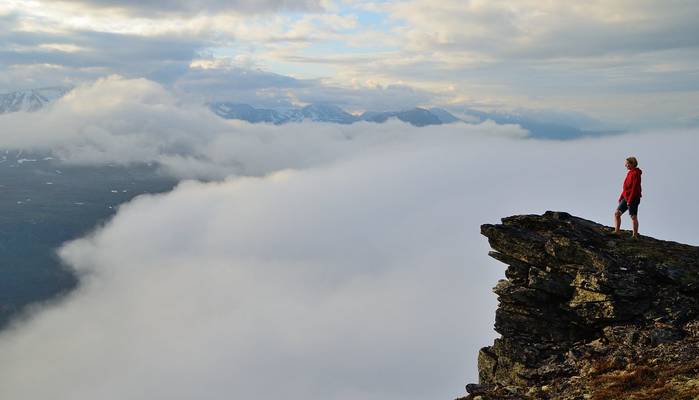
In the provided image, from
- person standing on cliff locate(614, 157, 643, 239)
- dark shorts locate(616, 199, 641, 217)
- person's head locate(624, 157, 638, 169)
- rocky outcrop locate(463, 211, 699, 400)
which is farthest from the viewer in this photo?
dark shorts locate(616, 199, 641, 217)

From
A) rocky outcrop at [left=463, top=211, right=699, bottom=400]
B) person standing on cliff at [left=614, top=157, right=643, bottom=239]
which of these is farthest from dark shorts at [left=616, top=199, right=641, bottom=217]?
rocky outcrop at [left=463, top=211, right=699, bottom=400]

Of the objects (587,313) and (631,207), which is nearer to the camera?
(587,313)

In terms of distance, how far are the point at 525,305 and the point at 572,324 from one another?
113 inches

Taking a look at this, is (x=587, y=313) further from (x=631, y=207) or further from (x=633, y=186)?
(x=633, y=186)

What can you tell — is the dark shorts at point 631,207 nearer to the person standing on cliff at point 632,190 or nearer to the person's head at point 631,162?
the person standing on cliff at point 632,190

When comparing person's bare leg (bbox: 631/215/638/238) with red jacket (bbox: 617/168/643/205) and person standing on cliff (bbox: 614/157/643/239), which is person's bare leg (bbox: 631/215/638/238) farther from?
red jacket (bbox: 617/168/643/205)

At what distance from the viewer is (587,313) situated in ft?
92.4

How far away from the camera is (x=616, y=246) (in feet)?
101

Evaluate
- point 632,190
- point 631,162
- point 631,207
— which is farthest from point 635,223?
point 631,162

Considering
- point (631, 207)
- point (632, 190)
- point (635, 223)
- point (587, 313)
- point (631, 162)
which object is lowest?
point (587, 313)

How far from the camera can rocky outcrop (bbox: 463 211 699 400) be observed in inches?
871

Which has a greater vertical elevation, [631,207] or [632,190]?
[632,190]

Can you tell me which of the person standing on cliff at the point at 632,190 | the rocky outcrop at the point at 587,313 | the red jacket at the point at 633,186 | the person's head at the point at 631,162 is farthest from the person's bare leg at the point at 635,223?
the person's head at the point at 631,162

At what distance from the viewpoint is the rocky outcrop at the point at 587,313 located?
871 inches
